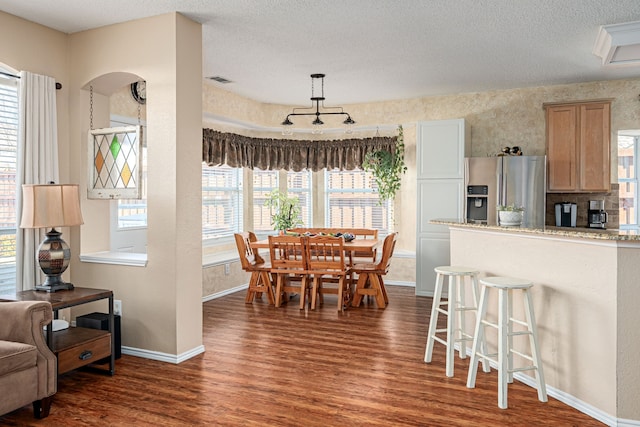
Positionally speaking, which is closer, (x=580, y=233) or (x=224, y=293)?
(x=580, y=233)

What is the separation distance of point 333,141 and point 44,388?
5.60m

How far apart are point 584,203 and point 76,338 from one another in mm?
5856

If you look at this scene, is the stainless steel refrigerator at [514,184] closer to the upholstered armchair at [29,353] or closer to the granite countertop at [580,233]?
the granite countertop at [580,233]

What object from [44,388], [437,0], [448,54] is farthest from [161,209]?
[448,54]

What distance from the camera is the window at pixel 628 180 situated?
6.39 m

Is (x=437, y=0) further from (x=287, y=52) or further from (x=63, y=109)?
(x=63, y=109)

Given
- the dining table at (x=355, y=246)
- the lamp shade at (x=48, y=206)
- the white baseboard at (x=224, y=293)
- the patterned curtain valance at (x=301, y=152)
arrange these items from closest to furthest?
1. the lamp shade at (x=48, y=206)
2. the dining table at (x=355, y=246)
3. the white baseboard at (x=224, y=293)
4. the patterned curtain valance at (x=301, y=152)

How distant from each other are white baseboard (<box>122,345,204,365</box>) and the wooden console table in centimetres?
30

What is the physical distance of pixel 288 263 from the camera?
5930 millimetres

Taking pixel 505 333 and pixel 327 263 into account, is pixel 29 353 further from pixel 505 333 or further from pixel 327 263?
pixel 327 263

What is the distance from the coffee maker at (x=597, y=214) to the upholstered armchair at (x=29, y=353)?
5.98m

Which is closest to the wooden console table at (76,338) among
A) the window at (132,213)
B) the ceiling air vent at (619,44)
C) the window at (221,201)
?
the window at (132,213)

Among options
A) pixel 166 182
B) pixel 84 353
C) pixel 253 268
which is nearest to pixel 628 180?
pixel 253 268

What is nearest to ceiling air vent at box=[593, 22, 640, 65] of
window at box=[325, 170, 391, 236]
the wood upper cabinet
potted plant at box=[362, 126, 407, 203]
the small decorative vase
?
the wood upper cabinet
